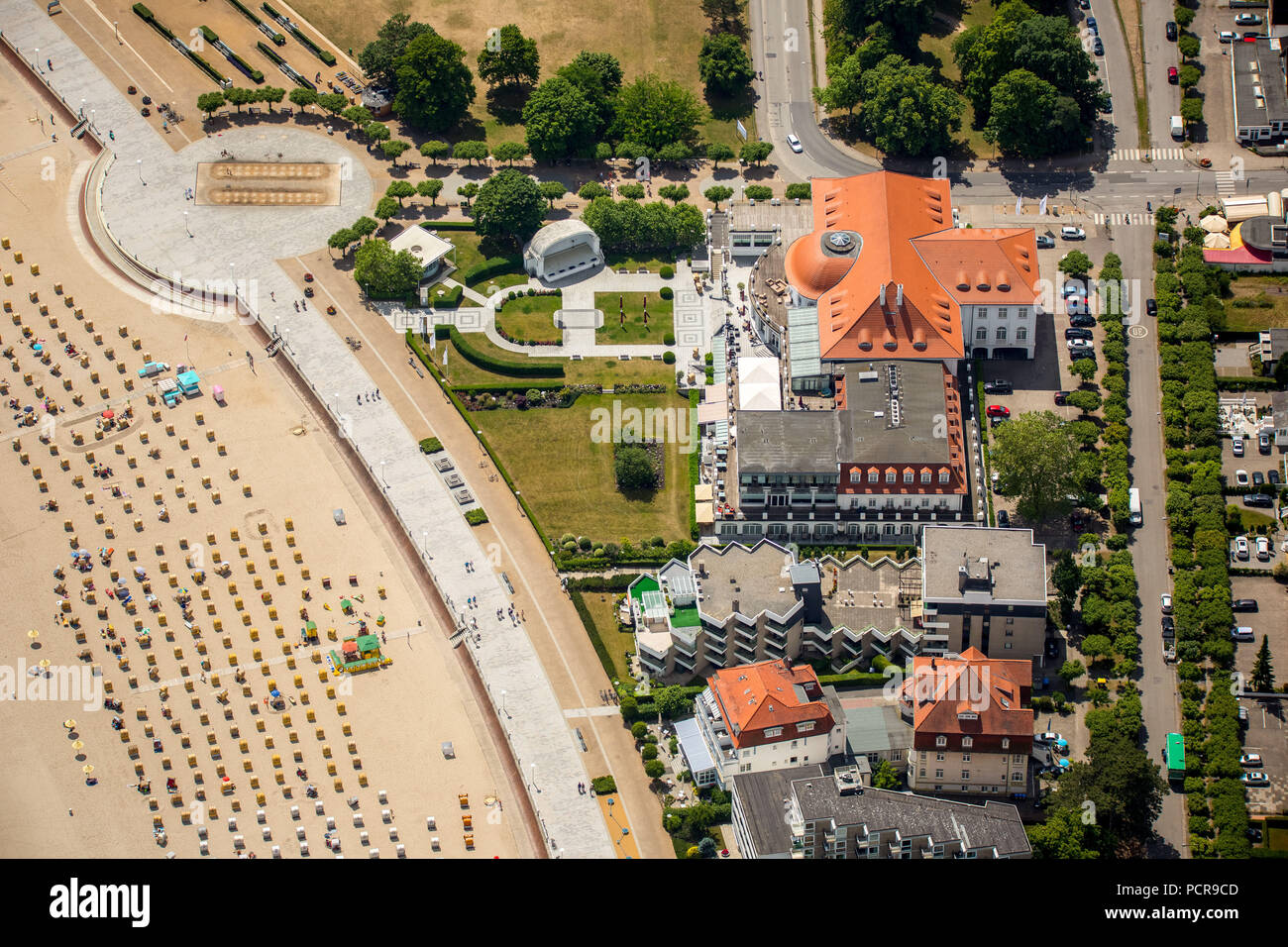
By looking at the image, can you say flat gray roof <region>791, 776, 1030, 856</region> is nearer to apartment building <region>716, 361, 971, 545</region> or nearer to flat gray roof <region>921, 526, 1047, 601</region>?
flat gray roof <region>921, 526, 1047, 601</region>

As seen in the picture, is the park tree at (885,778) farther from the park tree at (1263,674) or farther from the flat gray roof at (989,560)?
the park tree at (1263,674)

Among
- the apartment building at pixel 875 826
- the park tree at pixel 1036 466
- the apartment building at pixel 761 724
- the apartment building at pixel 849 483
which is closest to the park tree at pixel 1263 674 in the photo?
the park tree at pixel 1036 466

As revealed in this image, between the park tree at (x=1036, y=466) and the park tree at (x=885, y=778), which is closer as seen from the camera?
the park tree at (x=885, y=778)

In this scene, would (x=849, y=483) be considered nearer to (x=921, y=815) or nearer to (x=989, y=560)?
(x=989, y=560)

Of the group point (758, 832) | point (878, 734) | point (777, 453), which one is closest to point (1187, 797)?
point (878, 734)
